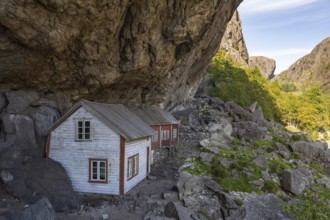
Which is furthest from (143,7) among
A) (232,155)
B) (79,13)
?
(232,155)

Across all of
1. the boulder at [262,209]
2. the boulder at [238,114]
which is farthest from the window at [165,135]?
the boulder at [238,114]

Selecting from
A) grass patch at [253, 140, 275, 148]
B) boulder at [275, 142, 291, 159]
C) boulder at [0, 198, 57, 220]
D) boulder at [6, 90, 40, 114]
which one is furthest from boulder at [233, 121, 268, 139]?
boulder at [0, 198, 57, 220]

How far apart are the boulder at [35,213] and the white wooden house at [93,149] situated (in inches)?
205

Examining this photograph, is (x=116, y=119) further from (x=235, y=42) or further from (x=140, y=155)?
(x=235, y=42)

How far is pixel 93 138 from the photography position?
819 inches

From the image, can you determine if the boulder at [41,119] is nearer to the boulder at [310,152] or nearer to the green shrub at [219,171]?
the green shrub at [219,171]

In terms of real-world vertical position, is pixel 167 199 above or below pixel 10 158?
below

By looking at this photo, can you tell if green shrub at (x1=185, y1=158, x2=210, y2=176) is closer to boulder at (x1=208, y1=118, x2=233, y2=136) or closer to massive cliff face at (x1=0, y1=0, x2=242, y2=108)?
massive cliff face at (x1=0, y1=0, x2=242, y2=108)

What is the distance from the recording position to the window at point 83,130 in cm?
2097

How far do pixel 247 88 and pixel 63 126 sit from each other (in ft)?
194

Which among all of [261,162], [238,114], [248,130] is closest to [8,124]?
[261,162]

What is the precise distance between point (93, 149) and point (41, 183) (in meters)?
3.87

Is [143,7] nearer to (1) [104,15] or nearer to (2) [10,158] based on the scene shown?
(1) [104,15]

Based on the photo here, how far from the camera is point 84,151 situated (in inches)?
826
